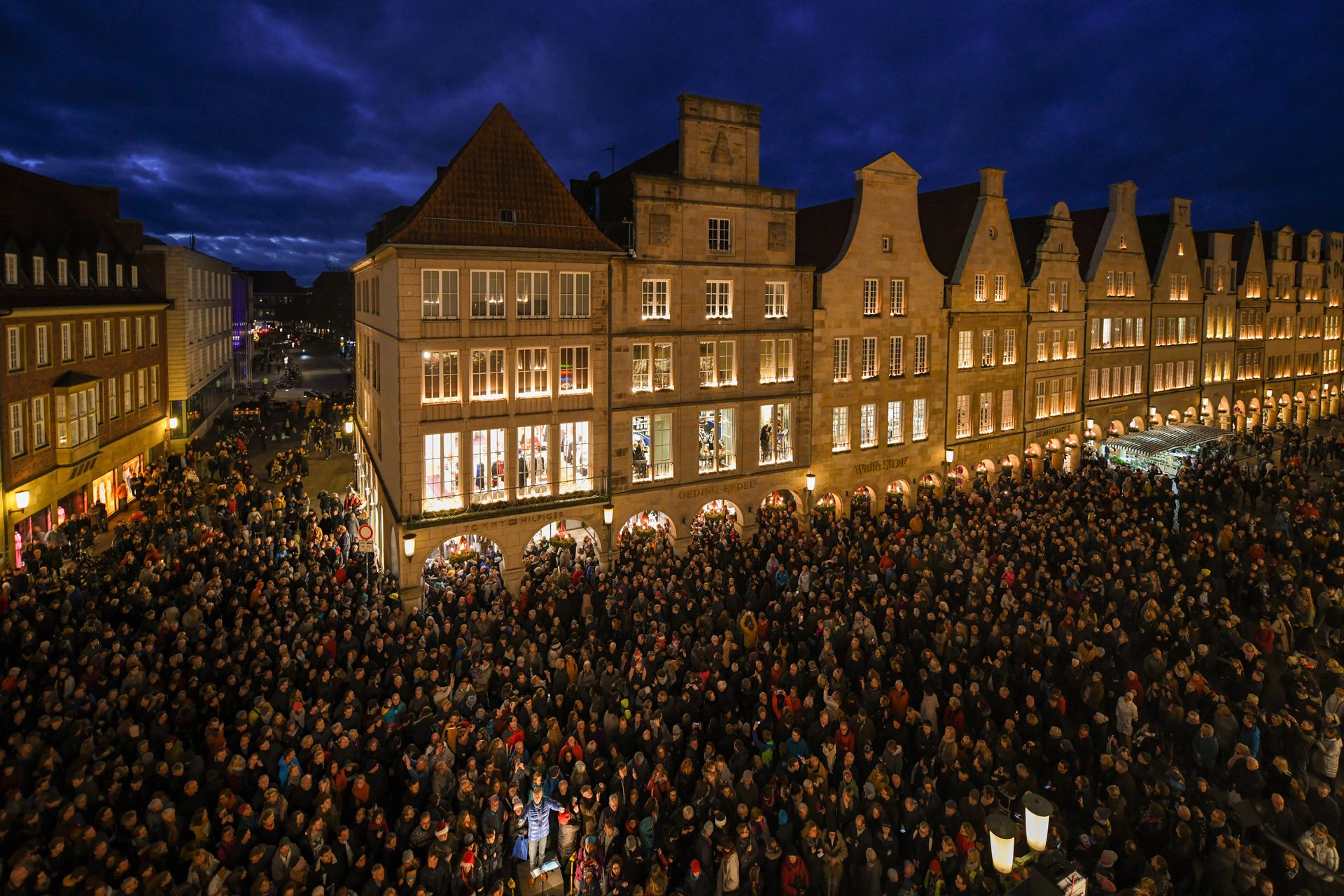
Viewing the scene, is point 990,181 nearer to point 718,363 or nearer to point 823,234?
point 823,234

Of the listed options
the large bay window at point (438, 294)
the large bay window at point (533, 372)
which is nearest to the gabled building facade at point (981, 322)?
the large bay window at point (533, 372)

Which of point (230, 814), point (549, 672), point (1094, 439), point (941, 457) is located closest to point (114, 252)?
point (549, 672)

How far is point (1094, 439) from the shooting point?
146 ft

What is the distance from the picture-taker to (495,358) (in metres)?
25.9

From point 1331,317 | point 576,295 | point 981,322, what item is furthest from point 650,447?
point 1331,317

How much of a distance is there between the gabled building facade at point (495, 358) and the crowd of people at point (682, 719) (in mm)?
2282

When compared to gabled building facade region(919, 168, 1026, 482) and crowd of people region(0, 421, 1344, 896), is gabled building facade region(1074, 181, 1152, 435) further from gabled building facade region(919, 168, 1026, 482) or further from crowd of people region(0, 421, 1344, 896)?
crowd of people region(0, 421, 1344, 896)

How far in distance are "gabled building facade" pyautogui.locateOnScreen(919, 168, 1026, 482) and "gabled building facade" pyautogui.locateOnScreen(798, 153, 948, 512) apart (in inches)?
45.2

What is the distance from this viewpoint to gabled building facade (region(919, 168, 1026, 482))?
37125 mm

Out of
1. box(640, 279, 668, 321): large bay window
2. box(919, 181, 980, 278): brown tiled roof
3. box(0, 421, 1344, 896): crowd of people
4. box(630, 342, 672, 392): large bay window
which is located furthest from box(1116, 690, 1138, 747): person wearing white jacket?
box(919, 181, 980, 278): brown tiled roof

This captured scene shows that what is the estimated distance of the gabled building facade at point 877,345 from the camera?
3303cm

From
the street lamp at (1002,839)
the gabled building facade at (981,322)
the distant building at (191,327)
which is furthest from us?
the distant building at (191,327)

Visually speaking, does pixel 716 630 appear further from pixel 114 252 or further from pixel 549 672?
pixel 114 252

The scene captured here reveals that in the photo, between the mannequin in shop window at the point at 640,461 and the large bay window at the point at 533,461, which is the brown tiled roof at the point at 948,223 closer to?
the mannequin in shop window at the point at 640,461
